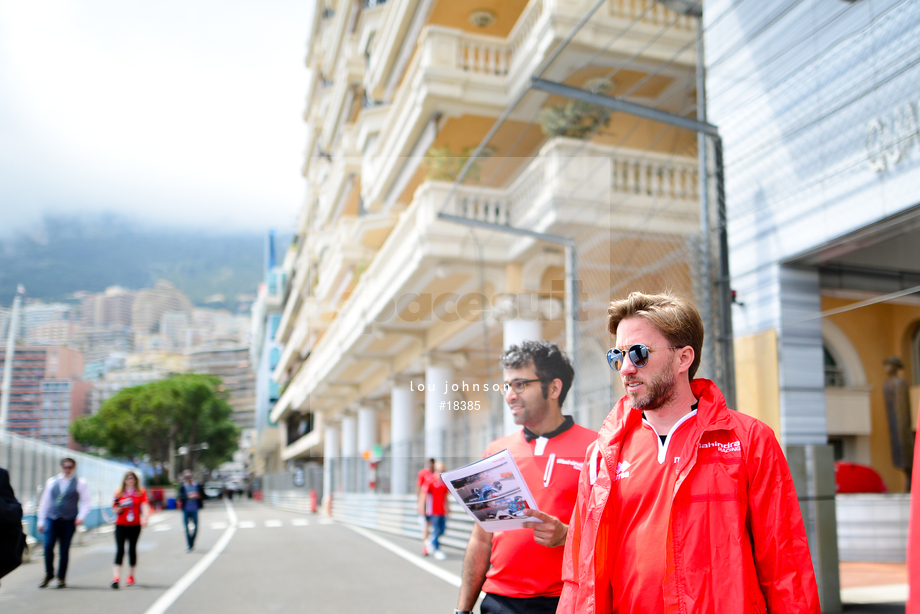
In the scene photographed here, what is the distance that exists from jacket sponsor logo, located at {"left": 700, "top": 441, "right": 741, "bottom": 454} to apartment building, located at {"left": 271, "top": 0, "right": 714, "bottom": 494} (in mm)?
3105

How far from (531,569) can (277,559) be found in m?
12.3

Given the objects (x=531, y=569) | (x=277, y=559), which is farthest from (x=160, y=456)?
(x=531, y=569)

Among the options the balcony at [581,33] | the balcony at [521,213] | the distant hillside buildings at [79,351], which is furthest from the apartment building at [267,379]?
the balcony at [581,33]

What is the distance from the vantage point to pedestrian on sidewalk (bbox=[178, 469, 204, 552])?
17047 millimetres

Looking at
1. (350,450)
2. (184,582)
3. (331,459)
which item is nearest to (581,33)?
(184,582)

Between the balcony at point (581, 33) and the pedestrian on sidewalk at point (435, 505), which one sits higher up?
the balcony at point (581, 33)

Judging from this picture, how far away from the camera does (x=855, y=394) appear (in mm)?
13000

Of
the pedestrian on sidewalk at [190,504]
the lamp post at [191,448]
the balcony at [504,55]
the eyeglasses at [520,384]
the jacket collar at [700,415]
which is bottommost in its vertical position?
the lamp post at [191,448]

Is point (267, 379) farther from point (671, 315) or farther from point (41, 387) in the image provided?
point (671, 315)

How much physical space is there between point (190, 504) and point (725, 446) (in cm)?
1737

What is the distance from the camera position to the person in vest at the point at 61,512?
11.0 metres

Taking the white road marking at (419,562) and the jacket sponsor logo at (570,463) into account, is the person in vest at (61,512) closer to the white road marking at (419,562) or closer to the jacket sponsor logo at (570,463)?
the white road marking at (419,562)

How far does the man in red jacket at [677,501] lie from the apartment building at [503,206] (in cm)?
291

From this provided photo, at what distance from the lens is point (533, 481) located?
136 inches
